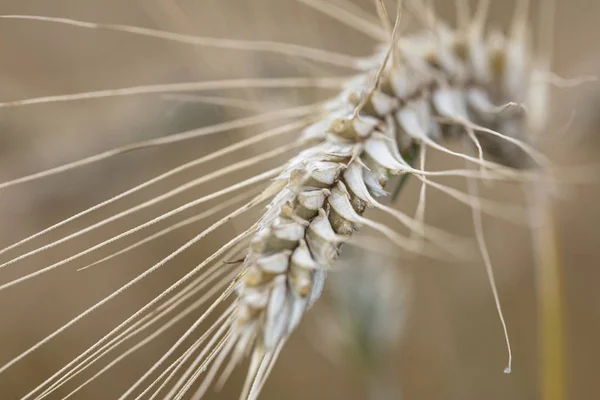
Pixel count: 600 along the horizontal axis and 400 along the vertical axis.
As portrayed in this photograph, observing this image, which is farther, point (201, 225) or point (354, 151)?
point (201, 225)

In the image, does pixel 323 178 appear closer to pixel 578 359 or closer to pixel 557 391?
pixel 557 391

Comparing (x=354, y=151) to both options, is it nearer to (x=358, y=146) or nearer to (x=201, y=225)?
(x=358, y=146)

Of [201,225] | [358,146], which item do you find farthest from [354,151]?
[201,225]

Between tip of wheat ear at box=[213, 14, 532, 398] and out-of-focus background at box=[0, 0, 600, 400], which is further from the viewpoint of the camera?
out-of-focus background at box=[0, 0, 600, 400]

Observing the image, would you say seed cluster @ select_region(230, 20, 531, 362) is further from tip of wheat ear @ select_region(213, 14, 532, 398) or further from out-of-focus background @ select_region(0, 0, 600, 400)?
out-of-focus background @ select_region(0, 0, 600, 400)

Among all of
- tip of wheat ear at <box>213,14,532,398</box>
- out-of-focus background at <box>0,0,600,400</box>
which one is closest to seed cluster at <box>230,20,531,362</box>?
tip of wheat ear at <box>213,14,532,398</box>
